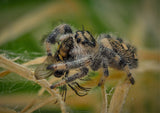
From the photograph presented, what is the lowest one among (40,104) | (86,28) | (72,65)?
(40,104)

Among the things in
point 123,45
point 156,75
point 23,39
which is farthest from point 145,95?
point 23,39

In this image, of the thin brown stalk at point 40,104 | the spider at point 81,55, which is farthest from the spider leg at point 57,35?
the thin brown stalk at point 40,104

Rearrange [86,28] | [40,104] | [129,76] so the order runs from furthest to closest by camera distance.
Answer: [86,28] < [129,76] < [40,104]

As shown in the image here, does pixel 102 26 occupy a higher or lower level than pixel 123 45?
higher

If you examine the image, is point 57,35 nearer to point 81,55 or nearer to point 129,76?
point 81,55

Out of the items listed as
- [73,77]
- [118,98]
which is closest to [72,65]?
[73,77]

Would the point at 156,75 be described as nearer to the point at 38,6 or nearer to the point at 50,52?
the point at 50,52

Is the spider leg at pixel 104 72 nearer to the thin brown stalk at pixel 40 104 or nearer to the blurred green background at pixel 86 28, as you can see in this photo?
the blurred green background at pixel 86 28
